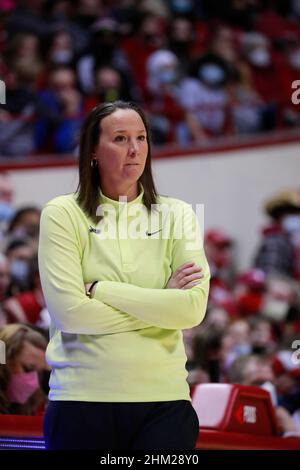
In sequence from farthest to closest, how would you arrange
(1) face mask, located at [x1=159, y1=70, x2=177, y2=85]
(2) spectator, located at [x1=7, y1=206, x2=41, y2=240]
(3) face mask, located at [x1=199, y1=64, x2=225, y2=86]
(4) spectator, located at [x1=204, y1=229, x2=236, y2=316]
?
(3) face mask, located at [x1=199, y1=64, x2=225, y2=86], (1) face mask, located at [x1=159, y1=70, x2=177, y2=85], (4) spectator, located at [x1=204, y1=229, x2=236, y2=316], (2) spectator, located at [x1=7, y1=206, x2=41, y2=240]

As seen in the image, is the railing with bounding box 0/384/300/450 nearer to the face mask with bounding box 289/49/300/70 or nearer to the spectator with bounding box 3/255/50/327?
the spectator with bounding box 3/255/50/327

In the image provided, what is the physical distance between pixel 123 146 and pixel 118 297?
16.5 inches

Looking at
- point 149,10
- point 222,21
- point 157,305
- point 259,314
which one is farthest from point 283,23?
point 157,305

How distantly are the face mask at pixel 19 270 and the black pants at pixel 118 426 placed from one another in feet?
11.3

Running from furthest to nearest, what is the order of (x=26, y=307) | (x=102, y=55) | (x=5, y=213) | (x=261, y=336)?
(x=102, y=55) < (x=5, y=213) < (x=261, y=336) < (x=26, y=307)

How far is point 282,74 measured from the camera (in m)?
11.7

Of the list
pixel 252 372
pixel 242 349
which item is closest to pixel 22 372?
pixel 252 372

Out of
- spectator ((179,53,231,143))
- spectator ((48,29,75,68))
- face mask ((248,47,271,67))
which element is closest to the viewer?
spectator ((48,29,75,68))

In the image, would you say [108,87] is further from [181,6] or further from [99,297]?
[99,297]

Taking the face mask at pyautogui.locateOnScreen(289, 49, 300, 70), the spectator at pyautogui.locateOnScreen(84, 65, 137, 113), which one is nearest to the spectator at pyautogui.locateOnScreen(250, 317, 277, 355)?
the spectator at pyautogui.locateOnScreen(84, 65, 137, 113)

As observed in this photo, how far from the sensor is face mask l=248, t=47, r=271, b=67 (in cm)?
1180

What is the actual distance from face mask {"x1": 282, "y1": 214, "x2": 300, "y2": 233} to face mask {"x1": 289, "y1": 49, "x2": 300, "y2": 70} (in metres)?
2.72

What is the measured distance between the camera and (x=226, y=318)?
7312 millimetres

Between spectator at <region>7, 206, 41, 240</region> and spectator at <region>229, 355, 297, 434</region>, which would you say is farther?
spectator at <region>7, 206, 41, 240</region>
